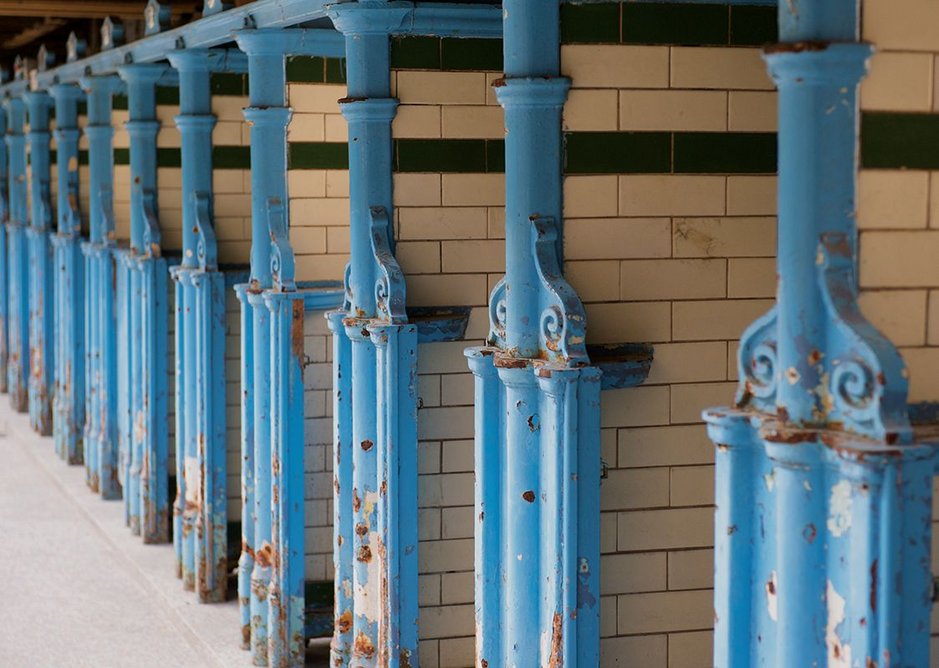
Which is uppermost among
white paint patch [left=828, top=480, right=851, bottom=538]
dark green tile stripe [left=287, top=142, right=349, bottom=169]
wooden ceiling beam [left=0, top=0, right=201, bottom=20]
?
wooden ceiling beam [left=0, top=0, right=201, bottom=20]

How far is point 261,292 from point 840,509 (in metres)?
3.52

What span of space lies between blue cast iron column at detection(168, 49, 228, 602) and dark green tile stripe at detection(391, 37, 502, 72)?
2052mm

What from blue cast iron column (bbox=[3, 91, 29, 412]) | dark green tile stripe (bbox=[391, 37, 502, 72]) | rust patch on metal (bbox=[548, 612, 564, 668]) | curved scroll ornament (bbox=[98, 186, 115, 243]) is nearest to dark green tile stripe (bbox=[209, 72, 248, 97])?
curved scroll ornament (bbox=[98, 186, 115, 243])

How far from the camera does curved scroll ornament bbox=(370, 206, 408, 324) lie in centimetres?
494

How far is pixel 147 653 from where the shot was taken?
6.48 metres

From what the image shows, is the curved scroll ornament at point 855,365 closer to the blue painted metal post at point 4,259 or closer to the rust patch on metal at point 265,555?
the rust patch on metal at point 265,555

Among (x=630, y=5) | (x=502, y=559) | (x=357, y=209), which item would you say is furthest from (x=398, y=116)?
(x=502, y=559)

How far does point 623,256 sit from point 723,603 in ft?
4.41

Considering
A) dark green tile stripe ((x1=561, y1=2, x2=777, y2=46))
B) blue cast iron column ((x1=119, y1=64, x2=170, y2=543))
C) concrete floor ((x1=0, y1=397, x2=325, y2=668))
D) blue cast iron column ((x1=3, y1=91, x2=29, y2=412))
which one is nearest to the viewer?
dark green tile stripe ((x1=561, y1=2, x2=777, y2=46))

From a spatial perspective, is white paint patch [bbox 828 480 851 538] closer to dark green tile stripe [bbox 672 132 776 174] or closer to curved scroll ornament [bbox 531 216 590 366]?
curved scroll ornament [bbox 531 216 590 366]

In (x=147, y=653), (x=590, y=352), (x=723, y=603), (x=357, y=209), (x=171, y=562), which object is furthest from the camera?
(x=171, y=562)

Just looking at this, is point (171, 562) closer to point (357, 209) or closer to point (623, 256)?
point (357, 209)

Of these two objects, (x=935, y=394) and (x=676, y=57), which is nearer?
(x=935, y=394)

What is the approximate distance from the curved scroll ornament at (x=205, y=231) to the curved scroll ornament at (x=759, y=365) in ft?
14.3
